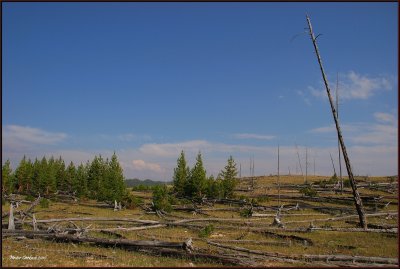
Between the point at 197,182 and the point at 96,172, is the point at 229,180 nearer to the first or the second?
the point at 197,182

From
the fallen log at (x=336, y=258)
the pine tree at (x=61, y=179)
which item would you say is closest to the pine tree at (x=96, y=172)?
the pine tree at (x=61, y=179)

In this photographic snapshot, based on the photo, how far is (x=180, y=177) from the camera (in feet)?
201

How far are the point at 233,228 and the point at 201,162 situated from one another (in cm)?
3553

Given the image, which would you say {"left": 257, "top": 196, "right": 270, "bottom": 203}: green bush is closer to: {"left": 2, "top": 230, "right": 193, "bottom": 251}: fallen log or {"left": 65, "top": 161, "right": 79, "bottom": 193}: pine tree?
{"left": 2, "top": 230, "right": 193, "bottom": 251}: fallen log

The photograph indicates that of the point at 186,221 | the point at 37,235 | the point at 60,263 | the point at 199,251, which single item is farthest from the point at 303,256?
the point at 186,221

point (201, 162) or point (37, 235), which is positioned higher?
point (201, 162)

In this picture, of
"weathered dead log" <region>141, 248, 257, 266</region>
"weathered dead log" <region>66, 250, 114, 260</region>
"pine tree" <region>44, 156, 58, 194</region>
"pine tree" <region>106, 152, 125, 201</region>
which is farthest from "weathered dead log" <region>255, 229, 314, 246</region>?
"pine tree" <region>44, 156, 58, 194</region>

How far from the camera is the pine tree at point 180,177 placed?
60.1m

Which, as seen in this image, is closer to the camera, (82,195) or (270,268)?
(270,268)

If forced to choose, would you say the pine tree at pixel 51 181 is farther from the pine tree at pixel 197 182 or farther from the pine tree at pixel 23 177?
the pine tree at pixel 197 182

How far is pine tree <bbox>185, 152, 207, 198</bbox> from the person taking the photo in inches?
2178

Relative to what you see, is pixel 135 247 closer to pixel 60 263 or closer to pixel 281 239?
pixel 60 263

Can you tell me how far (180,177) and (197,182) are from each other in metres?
6.25

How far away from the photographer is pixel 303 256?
11.9 m
